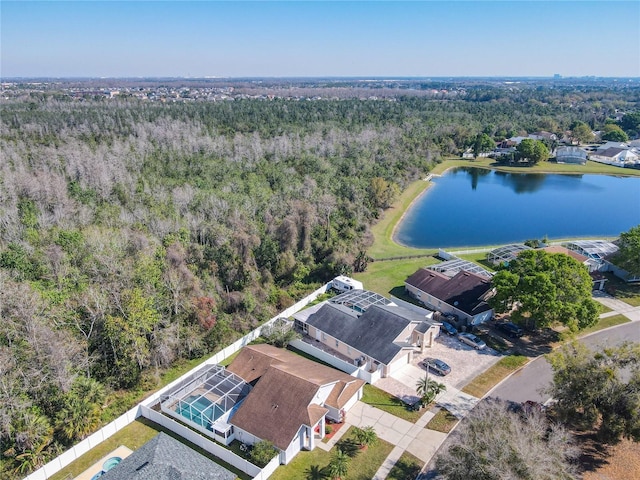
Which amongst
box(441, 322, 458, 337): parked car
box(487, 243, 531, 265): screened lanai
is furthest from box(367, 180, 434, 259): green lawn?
box(441, 322, 458, 337): parked car

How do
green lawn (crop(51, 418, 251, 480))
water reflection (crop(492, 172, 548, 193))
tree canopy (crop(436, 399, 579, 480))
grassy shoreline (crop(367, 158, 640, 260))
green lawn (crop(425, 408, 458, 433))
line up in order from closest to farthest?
tree canopy (crop(436, 399, 579, 480)), green lawn (crop(51, 418, 251, 480)), green lawn (crop(425, 408, 458, 433)), grassy shoreline (crop(367, 158, 640, 260)), water reflection (crop(492, 172, 548, 193))

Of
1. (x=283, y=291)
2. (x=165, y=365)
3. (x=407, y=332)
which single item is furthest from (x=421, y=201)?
(x=165, y=365)

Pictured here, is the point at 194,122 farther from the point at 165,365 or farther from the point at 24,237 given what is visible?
the point at 165,365

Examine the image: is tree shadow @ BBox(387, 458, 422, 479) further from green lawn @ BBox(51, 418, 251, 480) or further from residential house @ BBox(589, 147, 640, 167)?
residential house @ BBox(589, 147, 640, 167)

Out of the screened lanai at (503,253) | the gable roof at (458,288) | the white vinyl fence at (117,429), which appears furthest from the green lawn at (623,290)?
the white vinyl fence at (117,429)

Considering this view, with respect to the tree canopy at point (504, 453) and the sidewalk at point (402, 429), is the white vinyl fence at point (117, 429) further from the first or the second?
the tree canopy at point (504, 453)
